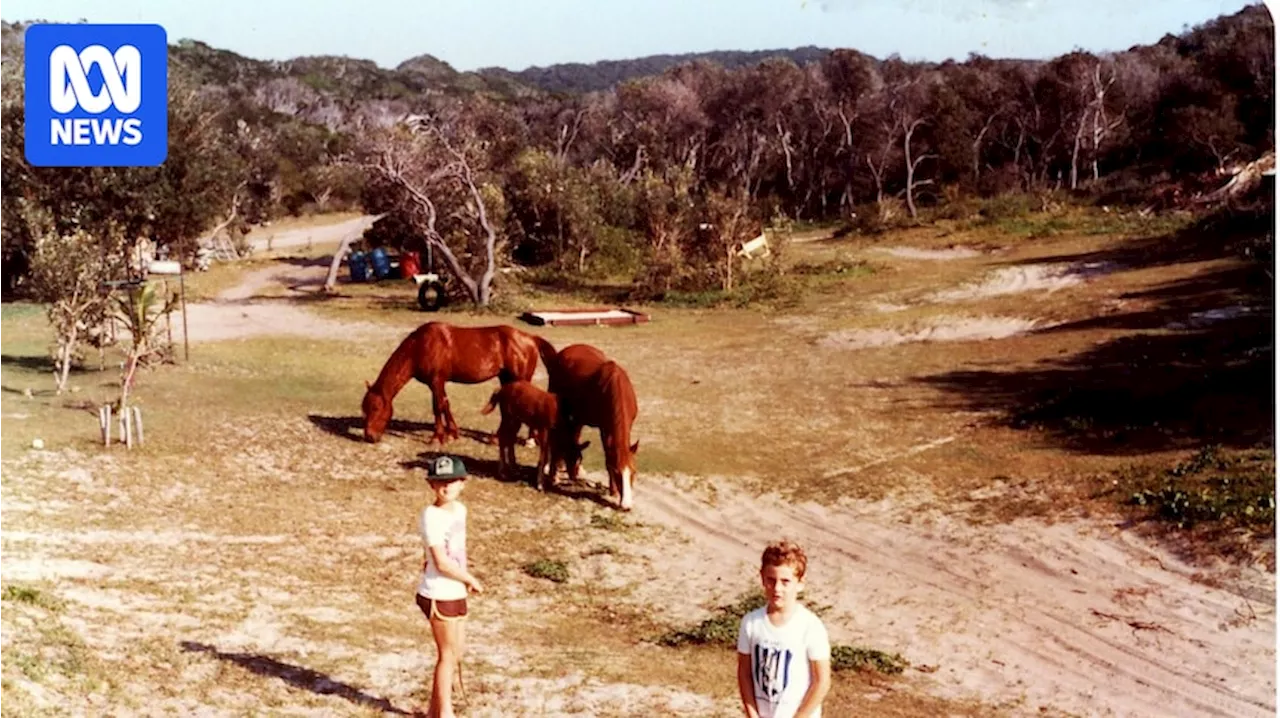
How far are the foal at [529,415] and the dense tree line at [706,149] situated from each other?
10.5 m

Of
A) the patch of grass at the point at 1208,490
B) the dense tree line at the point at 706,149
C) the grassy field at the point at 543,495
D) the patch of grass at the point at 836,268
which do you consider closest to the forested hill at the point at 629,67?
the dense tree line at the point at 706,149

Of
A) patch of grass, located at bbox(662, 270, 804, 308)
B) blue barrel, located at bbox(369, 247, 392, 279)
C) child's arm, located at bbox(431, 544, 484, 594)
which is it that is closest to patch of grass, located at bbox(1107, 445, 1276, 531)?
child's arm, located at bbox(431, 544, 484, 594)

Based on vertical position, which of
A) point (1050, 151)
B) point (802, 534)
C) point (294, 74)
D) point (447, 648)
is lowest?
point (802, 534)

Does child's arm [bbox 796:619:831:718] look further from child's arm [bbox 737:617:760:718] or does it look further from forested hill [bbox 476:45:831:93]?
forested hill [bbox 476:45:831:93]

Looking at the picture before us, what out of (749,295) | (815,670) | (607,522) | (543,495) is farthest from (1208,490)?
(749,295)

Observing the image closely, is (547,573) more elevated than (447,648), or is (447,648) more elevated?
(447,648)

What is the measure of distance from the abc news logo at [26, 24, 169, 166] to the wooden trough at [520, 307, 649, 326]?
64.3 ft

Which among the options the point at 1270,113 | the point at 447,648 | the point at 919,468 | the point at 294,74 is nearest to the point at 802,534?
the point at 919,468

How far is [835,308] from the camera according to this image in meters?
31.1

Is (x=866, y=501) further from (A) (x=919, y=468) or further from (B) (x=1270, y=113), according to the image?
(B) (x=1270, y=113)

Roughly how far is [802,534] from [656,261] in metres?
21.4

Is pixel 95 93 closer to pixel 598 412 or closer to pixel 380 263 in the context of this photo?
pixel 598 412

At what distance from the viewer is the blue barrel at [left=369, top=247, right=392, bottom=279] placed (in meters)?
37.5

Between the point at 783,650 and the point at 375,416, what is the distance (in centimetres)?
1174
